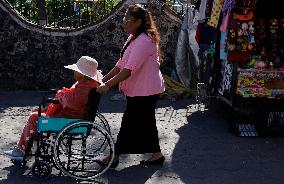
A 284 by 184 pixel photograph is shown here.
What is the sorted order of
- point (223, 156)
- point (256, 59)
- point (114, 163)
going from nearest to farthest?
point (114, 163) < point (223, 156) < point (256, 59)

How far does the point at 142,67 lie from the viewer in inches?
216

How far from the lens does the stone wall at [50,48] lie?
1004 cm

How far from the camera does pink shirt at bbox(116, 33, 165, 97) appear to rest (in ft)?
17.5

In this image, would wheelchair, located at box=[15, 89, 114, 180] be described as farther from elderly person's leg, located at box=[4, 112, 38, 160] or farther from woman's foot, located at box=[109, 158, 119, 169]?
woman's foot, located at box=[109, 158, 119, 169]

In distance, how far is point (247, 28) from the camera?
7.26m

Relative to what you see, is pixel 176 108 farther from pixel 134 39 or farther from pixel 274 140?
pixel 134 39

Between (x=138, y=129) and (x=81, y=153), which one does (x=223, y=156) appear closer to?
(x=138, y=129)

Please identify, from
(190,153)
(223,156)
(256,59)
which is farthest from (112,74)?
(256,59)

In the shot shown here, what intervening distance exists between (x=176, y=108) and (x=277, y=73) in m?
2.19

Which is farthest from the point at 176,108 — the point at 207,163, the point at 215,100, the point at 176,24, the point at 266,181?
the point at 266,181

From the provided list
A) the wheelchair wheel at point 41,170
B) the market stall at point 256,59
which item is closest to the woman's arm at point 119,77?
the wheelchair wheel at point 41,170

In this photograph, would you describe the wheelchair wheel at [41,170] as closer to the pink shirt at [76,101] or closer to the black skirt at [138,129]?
the pink shirt at [76,101]

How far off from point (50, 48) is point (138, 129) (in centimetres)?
488

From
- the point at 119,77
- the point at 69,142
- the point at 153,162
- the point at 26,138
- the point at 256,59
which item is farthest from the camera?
the point at 256,59
